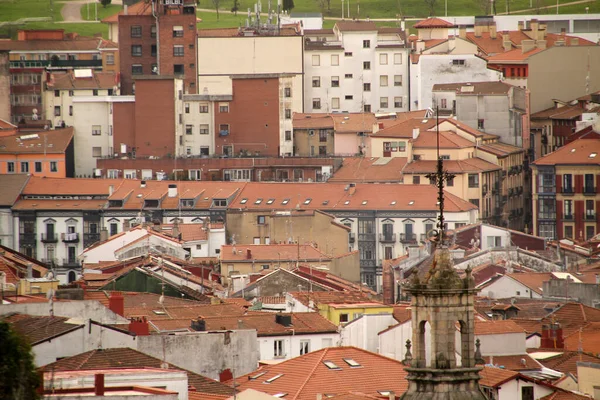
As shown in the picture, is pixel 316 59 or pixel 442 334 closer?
pixel 442 334

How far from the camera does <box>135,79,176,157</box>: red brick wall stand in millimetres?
142125

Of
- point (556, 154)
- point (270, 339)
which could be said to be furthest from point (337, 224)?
point (270, 339)

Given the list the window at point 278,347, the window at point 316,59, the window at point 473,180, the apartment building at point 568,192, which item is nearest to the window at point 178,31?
the window at point 316,59

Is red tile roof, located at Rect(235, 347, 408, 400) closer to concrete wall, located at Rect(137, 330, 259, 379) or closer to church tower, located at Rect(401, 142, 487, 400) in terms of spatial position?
concrete wall, located at Rect(137, 330, 259, 379)

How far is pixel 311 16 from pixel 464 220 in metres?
71.4

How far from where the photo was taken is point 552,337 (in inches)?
2532

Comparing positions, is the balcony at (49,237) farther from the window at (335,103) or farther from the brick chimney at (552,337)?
the brick chimney at (552,337)

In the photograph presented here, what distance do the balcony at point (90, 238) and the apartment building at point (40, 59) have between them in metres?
29.5

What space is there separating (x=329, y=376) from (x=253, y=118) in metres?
94.2

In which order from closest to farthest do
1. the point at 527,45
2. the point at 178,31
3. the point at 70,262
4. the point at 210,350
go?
the point at 210,350 < the point at 70,262 < the point at 178,31 < the point at 527,45

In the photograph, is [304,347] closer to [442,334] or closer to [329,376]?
[329,376]

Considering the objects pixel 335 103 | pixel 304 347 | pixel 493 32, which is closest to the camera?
pixel 304 347

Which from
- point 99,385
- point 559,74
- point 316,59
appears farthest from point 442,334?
point 316,59

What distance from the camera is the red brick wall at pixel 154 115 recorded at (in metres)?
142
